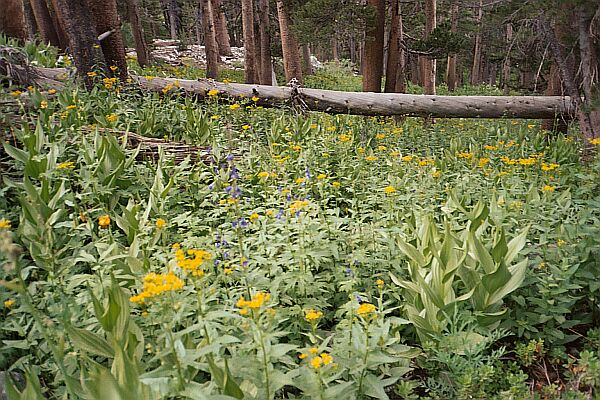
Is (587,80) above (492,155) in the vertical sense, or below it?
above

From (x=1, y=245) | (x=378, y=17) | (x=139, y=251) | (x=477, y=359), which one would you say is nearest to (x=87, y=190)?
(x=139, y=251)

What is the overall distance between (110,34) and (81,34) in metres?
0.81

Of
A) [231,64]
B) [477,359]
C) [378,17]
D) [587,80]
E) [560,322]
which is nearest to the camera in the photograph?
[477,359]

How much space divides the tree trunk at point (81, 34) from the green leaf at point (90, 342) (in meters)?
4.57

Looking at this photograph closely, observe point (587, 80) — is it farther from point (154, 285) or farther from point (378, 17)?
→ point (154, 285)

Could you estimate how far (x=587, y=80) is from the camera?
5141mm

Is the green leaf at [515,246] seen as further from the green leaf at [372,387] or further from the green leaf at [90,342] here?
the green leaf at [90,342]

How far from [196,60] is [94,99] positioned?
17812 mm

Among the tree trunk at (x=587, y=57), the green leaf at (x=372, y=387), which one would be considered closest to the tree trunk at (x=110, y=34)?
the tree trunk at (x=587, y=57)

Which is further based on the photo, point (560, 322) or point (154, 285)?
point (560, 322)

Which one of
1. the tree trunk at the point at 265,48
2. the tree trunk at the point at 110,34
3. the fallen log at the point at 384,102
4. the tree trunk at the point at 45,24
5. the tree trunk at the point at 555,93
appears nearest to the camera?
the tree trunk at the point at 110,34

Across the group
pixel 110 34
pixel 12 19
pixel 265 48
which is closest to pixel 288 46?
pixel 265 48

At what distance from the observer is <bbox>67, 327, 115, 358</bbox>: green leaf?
194cm

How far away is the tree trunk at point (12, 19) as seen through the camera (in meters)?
10.1
